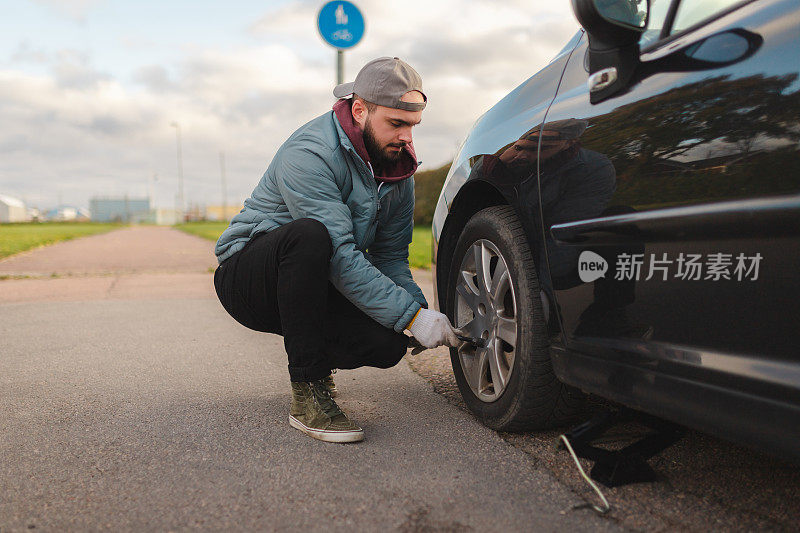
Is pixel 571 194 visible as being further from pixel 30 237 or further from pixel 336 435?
pixel 30 237

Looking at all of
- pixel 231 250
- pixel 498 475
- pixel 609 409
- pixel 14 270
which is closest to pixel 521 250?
pixel 609 409

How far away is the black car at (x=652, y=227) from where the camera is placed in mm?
1311

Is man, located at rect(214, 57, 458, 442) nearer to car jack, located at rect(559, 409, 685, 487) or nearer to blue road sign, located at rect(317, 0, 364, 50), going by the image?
car jack, located at rect(559, 409, 685, 487)

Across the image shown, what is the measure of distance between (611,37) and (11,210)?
81314 mm

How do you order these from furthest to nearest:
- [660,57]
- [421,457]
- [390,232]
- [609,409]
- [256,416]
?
[390,232] → [256,416] → [421,457] → [609,409] → [660,57]

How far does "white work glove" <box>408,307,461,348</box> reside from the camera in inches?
91.9

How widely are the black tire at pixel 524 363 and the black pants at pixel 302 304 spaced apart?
527mm

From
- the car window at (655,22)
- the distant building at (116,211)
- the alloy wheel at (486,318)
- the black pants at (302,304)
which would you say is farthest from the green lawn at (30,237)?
the distant building at (116,211)

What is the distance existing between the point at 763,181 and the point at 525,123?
0.98 meters

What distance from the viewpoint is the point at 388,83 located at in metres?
2.33

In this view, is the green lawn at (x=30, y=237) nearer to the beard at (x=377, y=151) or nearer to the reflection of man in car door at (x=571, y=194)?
the beard at (x=377, y=151)

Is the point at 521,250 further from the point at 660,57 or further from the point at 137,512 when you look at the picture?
Answer: the point at 137,512

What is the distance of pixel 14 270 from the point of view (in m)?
8.95

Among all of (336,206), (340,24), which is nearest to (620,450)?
(336,206)
